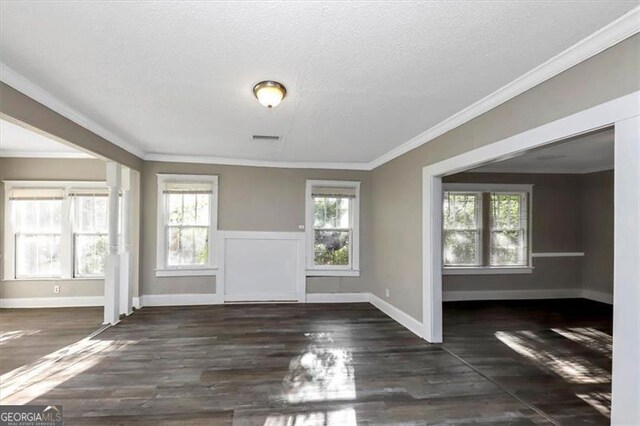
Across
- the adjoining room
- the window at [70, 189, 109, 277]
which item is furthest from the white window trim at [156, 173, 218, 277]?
the adjoining room

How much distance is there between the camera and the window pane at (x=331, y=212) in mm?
6137

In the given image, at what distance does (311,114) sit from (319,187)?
2.76 metres

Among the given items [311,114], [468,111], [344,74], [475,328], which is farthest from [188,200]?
[475,328]

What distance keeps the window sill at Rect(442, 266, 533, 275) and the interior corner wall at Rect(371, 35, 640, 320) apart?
1.60 m

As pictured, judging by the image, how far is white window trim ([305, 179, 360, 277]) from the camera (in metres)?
6.06

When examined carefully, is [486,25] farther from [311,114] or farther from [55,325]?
[55,325]

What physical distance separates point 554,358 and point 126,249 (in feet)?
19.6

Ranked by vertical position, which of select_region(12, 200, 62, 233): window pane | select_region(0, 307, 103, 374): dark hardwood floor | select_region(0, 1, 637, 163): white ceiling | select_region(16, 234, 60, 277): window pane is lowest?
Result: select_region(0, 307, 103, 374): dark hardwood floor

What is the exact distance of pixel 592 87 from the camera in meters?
2.03

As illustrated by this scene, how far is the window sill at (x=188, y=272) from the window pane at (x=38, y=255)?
5.60 feet

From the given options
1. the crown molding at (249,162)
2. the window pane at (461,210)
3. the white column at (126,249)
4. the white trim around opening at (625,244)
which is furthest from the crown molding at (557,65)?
the white column at (126,249)

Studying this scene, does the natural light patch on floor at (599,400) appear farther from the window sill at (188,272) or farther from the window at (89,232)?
the window at (89,232)

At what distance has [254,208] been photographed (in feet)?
19.6

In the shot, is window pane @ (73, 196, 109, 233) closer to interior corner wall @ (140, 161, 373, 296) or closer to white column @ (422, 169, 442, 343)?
interior corner wall @ (140, 161, 373, 296)
